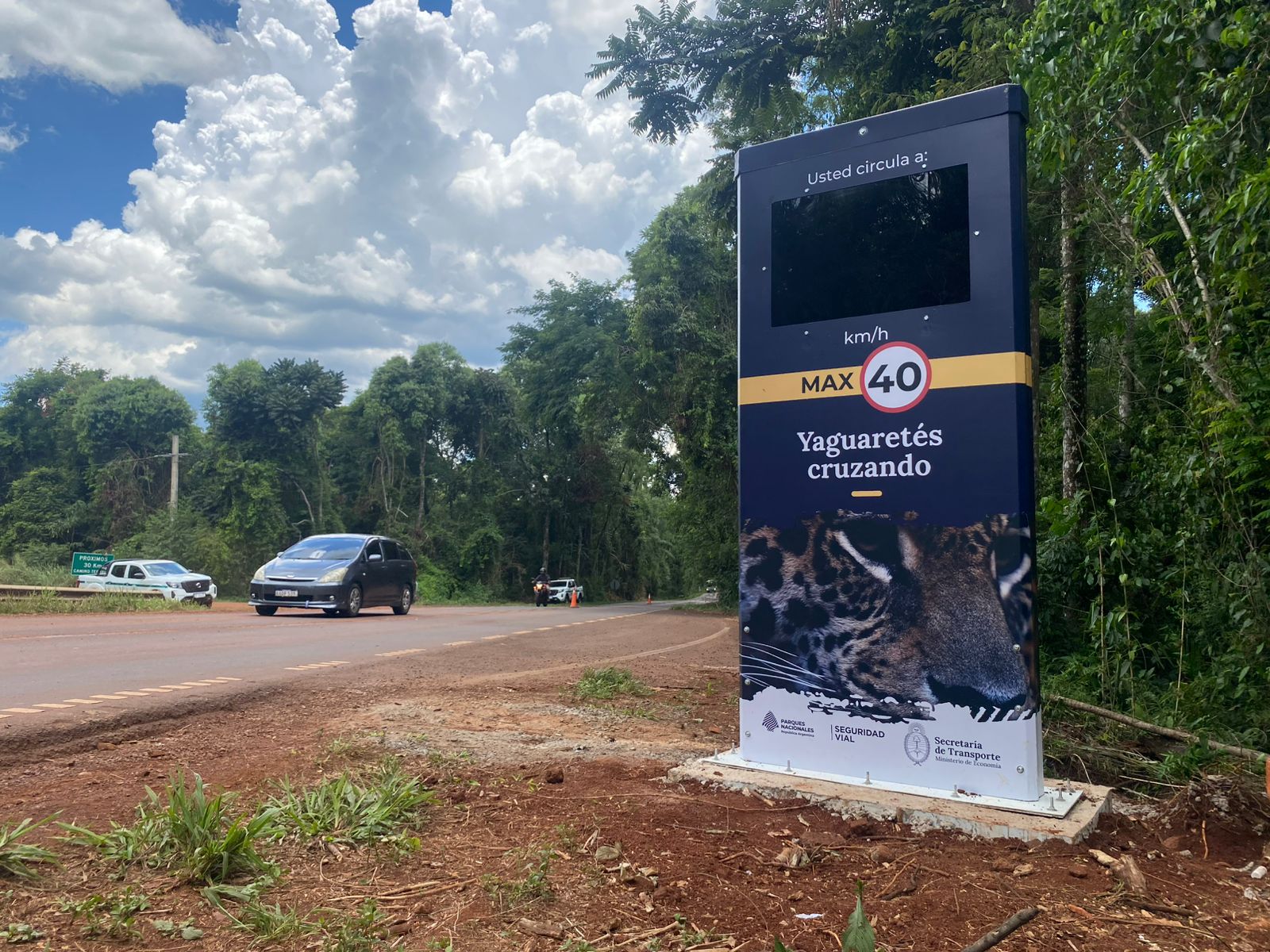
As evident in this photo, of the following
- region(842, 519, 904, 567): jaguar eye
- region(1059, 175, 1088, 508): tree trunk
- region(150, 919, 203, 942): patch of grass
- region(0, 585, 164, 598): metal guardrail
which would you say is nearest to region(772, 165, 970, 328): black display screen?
region(842, 519, 904, 567): jaguar eye

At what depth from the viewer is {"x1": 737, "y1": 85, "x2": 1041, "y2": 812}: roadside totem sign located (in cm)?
391

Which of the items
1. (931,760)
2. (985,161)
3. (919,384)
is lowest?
(931,760)

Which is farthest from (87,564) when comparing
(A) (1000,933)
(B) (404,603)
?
(A) (1000,933)

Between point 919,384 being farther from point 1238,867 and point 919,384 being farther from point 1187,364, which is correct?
point 1187,364

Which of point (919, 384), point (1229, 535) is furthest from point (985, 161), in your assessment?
point (1229, 535)

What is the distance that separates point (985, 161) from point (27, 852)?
4.60 m

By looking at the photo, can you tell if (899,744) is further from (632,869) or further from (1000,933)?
(1000,933)

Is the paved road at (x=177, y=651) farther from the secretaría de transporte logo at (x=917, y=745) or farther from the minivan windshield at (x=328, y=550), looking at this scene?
the secretaría de transporte logo at (x=917, y=745)

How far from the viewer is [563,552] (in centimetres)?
4919

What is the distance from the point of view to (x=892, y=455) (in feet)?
13.7

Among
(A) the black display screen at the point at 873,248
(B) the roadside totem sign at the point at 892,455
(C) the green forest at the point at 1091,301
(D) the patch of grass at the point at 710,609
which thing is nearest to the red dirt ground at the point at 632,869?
(B) the roadside totem sign at the point at 892,455

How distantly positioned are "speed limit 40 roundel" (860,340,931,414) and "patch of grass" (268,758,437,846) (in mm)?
2674

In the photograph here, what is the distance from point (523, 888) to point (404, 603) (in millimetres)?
18421

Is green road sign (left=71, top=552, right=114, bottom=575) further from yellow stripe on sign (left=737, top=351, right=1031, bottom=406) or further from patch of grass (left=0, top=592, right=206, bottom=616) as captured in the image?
yellow stripe on sign (left=737, top=351, right=1031, bottom=406)
